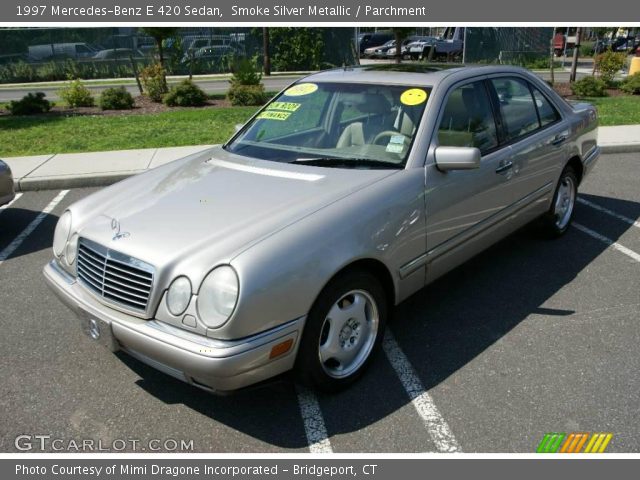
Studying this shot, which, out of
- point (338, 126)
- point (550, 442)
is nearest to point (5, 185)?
point (338, 126)

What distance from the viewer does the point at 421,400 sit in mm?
3086

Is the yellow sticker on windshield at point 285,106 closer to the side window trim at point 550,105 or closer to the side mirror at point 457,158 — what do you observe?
the side mirror at point 457,158

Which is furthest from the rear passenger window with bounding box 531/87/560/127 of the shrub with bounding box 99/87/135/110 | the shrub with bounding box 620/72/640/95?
the shrub with bounding box 620/72/640/95

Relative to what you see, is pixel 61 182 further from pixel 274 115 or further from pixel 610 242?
pixel 610 242

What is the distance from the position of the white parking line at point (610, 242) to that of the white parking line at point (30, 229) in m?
5.49

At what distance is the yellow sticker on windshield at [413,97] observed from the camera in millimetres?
3623

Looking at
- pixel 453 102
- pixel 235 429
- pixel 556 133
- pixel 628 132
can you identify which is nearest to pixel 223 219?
pixel 235 429

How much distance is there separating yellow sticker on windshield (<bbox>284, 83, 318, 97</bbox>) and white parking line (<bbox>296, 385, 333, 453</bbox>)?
2166 mm

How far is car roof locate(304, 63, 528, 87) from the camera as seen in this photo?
12.5 ft

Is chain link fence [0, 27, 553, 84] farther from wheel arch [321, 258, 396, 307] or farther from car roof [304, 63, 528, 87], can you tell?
wheel arch [321, 258, 396, 307]

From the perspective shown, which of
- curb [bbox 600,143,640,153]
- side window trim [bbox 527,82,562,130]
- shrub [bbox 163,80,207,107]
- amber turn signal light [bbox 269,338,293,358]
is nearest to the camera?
amber turn signal light [bbox 269,338,293,358]

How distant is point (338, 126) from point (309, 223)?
1262 millimetres
